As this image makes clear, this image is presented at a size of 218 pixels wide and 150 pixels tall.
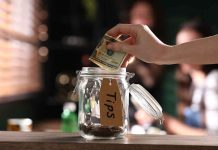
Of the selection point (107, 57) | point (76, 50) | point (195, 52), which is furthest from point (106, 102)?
point (76, 50)

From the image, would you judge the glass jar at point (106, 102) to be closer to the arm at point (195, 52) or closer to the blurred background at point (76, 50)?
the arm at point (195, 52)

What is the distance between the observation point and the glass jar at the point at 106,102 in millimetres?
1112

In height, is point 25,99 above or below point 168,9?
below

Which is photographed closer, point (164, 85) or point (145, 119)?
point (145, 119)

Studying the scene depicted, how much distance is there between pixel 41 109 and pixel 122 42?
367 centimetres

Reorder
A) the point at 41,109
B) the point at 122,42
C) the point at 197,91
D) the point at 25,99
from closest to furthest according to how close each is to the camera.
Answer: the point at 122,42, the point at 197,91, the point at 25,99, the point at 41,109

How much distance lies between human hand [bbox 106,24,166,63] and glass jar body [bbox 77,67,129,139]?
6 cm

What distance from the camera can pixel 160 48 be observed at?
1108mm

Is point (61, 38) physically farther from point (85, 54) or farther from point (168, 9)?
point (168, 9)

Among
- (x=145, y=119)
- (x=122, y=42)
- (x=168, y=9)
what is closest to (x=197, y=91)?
(x=145, y=119)

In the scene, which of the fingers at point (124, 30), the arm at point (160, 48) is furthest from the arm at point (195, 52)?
the fingers at point (124, 30)

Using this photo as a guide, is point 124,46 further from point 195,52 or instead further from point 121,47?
point 195,52

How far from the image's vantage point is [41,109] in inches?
186

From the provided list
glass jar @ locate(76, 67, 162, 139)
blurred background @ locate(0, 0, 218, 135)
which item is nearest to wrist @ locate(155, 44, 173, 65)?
glass jar @ locate(76, 67, 162, 139)
